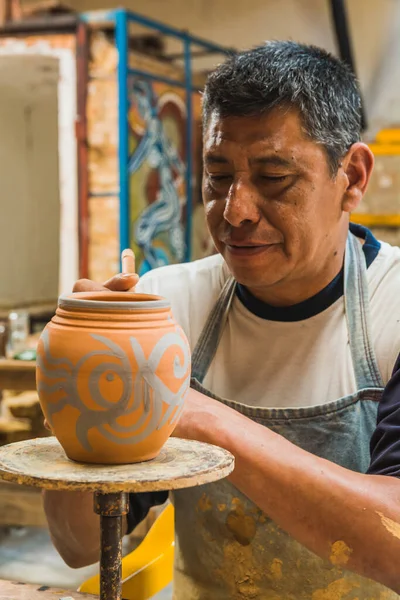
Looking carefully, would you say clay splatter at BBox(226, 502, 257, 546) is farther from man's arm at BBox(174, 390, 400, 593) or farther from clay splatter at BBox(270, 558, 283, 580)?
man's arm at BBox(174, 390, 400, 593)

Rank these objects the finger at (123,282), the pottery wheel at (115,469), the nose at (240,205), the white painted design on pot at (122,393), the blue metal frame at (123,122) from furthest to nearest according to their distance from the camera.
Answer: the blue metal frame at (123,122) < the nose at (240,205) < the finger at (123,282) < the white painted design on pot at (122,393) < the pottery wheel at (115,469)

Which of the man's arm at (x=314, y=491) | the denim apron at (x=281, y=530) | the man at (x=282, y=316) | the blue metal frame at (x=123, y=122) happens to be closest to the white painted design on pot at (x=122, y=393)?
the man's arm at (x=314, y=491)

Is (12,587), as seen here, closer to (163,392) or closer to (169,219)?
(163,392)

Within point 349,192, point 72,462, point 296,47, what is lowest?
point 72,462

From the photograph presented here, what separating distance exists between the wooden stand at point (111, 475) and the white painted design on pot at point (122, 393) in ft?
0.19

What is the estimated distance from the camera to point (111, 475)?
3.56 feet

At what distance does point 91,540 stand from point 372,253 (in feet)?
3.43

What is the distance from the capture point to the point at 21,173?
23.4 feet

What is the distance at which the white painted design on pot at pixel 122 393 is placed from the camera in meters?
1.14

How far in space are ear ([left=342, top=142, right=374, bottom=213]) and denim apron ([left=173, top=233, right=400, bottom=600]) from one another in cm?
20

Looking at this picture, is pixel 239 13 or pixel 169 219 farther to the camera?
pixel 239 13

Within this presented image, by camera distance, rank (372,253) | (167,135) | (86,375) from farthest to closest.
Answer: (167,135), (372,253), (86,375)

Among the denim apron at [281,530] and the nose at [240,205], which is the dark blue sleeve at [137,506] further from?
the nose at [240,205]

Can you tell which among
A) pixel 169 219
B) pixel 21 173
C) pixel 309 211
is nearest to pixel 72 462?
pixel 309 211
